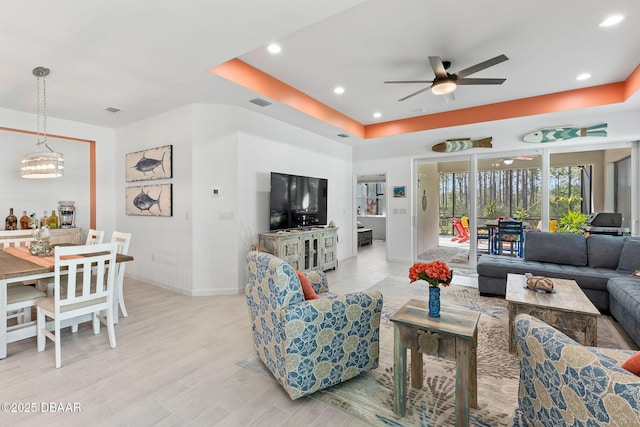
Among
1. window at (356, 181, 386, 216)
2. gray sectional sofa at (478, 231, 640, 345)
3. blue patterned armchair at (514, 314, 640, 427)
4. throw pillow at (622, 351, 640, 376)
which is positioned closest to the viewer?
blue patterned armchair at (514, 314, 640, 427)

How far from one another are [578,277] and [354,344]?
3.13 meters

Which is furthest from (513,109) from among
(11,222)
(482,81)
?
(11,222)

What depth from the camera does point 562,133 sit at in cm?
508

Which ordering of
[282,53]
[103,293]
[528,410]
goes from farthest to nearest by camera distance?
1. [282,53]
2. [103,293]
3. [528,410]

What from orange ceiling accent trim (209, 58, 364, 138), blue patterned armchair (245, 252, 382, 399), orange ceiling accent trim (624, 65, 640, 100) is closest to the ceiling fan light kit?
orange ceiling accent trim (209, 58, 364, 138)

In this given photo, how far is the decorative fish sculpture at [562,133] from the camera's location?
191 inches

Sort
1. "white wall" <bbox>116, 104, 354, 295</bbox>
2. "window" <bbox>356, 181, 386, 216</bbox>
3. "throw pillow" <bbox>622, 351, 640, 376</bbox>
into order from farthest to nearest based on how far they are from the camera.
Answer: "window" <bbox>356, 181, 386, 216</bbox>
"white wall" <bbox>116, 104, 354, 295</bbox>
"throw pillow" <bbox>622, 351, 640, 376</bbox>

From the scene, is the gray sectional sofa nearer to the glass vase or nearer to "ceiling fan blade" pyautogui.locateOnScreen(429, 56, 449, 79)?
the glass vase

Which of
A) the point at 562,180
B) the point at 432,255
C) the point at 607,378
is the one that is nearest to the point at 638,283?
the point at 562,180

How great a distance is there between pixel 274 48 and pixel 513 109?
406 centimetres

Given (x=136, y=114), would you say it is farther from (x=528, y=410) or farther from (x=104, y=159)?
(x=528, y=410)

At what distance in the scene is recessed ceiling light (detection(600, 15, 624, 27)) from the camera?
2719 mm

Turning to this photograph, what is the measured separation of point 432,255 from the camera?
7.06 m

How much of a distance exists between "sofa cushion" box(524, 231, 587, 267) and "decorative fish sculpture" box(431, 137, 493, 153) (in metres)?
2.16
